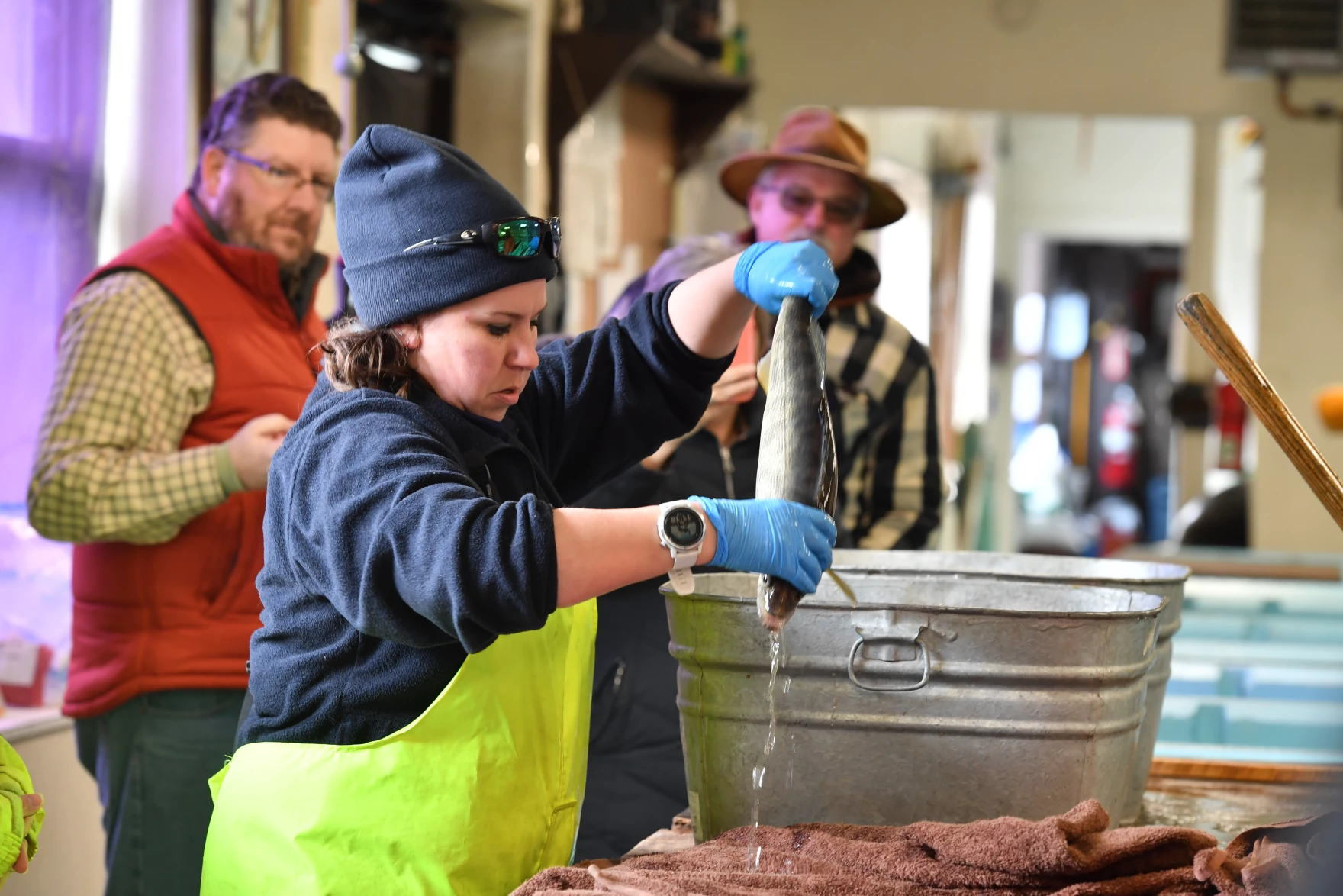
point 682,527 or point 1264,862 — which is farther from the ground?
point 682,527

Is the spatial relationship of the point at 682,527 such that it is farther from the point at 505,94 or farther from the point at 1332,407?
the point at 505,94

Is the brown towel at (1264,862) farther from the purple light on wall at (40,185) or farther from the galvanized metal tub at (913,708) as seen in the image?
the purple light on wall at (40,185)

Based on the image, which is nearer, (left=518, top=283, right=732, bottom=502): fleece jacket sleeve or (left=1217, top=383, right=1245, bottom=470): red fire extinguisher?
(left=518, top=283, right=732, bottom=502): fleece jacket sleeve

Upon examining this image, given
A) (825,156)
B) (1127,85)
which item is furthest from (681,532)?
(1127,85)

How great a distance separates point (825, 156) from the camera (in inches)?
111

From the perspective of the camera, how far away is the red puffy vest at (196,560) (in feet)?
6.89

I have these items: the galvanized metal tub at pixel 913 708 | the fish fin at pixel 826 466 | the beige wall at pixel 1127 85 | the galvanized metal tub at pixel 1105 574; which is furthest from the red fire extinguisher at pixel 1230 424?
the fish fin at pixel 826 466

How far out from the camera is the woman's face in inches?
52.4

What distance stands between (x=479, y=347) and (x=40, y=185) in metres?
1.54

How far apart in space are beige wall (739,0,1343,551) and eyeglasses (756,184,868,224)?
3200 mm

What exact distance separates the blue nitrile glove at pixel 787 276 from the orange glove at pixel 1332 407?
1.77 feet

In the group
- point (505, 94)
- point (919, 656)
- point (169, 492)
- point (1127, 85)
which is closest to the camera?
point (919, 656)

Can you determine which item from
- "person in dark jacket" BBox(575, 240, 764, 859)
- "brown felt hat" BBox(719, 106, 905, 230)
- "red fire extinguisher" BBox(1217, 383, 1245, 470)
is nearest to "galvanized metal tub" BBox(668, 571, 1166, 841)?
"person in dark jacket" BBox(575, 240, 764, 859)

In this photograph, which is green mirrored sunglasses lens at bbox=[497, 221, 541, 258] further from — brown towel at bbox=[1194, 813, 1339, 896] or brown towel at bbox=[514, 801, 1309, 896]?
brown towel at bbox=[1194, 813, 1339, 896]
